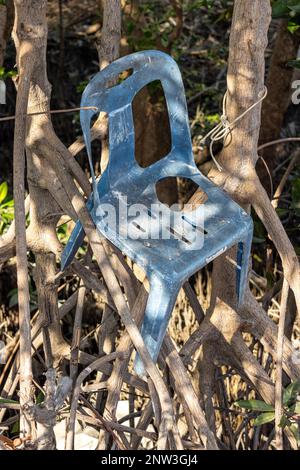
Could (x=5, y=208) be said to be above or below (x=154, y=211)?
above

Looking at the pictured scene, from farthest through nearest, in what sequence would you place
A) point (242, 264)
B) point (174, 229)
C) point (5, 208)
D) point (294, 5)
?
point (5, 208)
point (294, 5)
point (242, 264)
point (174, 229)

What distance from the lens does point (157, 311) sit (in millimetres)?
1704

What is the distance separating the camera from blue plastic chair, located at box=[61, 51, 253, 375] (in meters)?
1.70

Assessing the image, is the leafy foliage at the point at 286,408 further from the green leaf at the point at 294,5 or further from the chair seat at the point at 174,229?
the green leaf at the point at 294,5

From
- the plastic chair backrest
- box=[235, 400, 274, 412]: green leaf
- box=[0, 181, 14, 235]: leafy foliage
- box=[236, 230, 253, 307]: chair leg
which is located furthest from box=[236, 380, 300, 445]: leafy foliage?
box=[0, 181, 14, 235]: leafy foliage

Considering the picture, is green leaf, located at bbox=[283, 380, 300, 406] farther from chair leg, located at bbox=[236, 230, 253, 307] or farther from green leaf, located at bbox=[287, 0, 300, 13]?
green leaf, located at bbox=[287, 0, 300, 13]

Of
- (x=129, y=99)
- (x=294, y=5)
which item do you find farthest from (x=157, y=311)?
(x=294, y=5)

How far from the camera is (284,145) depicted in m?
3.39

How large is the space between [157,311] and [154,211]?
28 centimetres

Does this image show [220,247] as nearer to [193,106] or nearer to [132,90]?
[132,90]

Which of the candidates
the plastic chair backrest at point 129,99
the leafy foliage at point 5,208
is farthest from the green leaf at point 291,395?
the leafy foliage at point 5,208

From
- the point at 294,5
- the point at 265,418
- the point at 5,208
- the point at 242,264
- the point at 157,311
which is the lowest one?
the point at 265,418

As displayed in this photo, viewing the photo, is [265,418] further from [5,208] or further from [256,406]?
[5,208]
